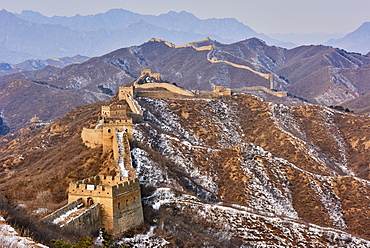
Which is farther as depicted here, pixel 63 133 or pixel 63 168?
pixel 63 133

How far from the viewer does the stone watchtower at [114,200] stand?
16.2 meters

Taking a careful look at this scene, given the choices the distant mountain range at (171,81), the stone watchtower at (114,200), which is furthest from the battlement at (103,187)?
the distant mountain range at (171,81)

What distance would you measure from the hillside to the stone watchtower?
1.00 m

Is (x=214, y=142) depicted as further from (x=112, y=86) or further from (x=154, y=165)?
(x=112, y=86)

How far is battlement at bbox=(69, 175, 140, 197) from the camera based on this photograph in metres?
16.3

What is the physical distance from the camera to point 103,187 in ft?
54.0

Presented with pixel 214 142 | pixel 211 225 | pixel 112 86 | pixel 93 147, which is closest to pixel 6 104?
pixel 112 86

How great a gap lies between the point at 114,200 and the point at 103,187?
733mm

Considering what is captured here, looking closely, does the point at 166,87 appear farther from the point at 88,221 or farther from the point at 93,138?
the point at 88,221

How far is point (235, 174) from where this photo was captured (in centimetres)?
3678

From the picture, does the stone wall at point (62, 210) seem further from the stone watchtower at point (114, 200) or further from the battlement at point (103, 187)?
the battlement at point (103, 187)

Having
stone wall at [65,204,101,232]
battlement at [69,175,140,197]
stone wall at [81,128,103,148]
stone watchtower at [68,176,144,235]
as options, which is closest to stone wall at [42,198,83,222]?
stone watchtower at [68,176,144,235]

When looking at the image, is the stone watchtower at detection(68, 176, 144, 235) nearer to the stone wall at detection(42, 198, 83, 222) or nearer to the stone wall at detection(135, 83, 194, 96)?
the stone wall at detection(42, 198, 83, 222)

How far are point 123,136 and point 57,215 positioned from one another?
15741 mm
